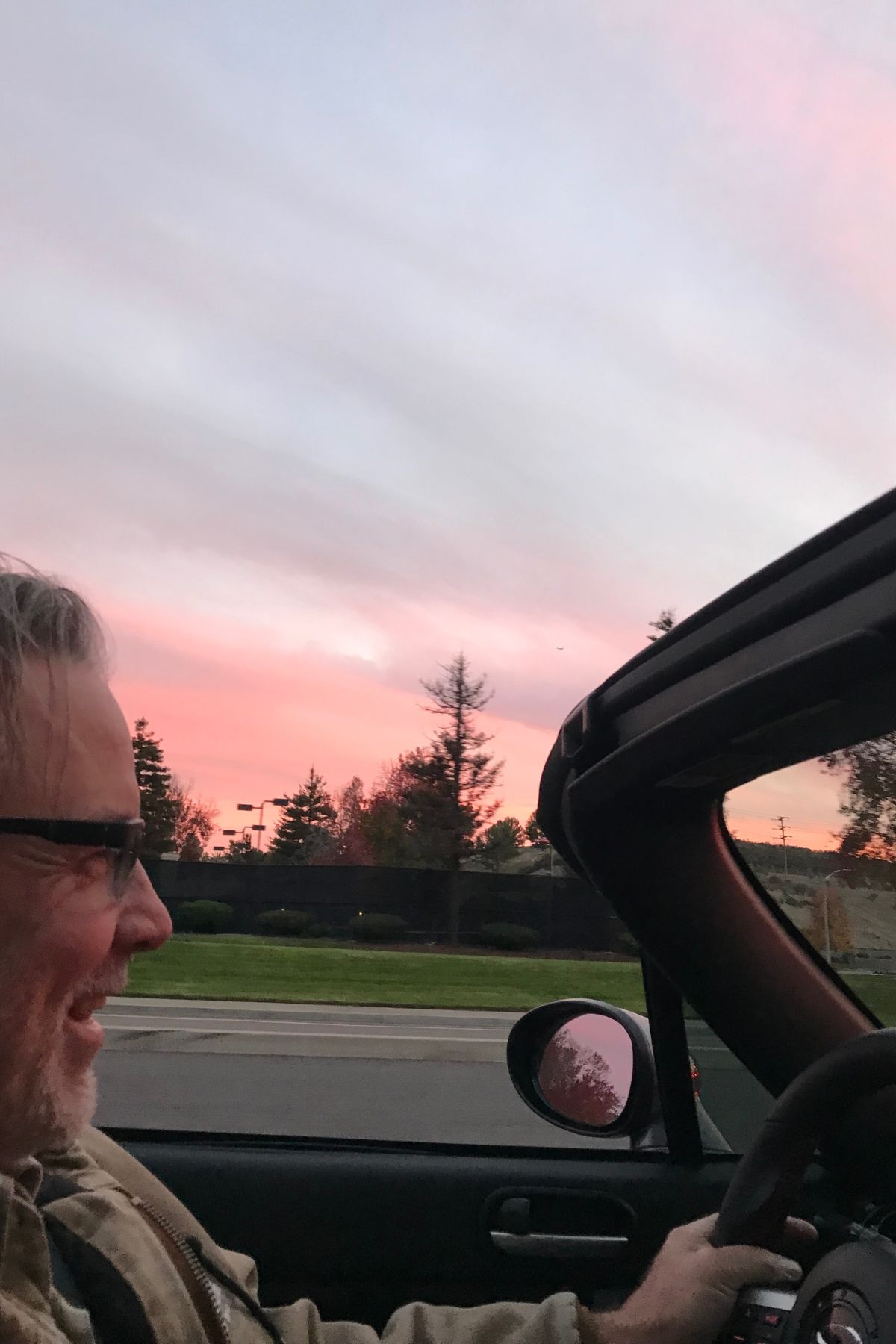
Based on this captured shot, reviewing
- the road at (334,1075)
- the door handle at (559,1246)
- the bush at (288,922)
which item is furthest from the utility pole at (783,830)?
the bush at (288,922)

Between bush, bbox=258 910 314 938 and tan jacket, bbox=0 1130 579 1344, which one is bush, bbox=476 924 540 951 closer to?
bush, bbox=258 910 314 938

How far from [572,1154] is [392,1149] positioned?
17.5 inches

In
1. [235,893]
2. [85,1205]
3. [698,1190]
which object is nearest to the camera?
[85,1205]

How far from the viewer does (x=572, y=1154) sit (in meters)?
2.75

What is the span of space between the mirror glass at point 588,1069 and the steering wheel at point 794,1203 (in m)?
0.97

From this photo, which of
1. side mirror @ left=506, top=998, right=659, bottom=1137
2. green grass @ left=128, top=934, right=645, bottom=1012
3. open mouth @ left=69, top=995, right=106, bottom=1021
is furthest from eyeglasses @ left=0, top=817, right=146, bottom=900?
green grass @ left=128, top=934, right=645, bottom=1012

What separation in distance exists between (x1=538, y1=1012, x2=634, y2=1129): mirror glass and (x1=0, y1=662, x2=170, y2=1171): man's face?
5.01 feet

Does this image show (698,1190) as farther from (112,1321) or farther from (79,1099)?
(79,1099)

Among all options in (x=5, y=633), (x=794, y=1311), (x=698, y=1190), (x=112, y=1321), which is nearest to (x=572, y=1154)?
(x=698, y=1190)

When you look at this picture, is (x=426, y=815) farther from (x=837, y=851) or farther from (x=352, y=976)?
(x=837, y=851)

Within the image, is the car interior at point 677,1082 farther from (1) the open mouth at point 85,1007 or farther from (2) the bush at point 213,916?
(2) the bush at point 213,916

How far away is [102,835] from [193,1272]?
26.4 inches

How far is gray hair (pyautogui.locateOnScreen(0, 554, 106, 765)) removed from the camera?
47.7 inches

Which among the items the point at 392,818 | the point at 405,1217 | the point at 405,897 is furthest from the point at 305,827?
the point at 405,1217
